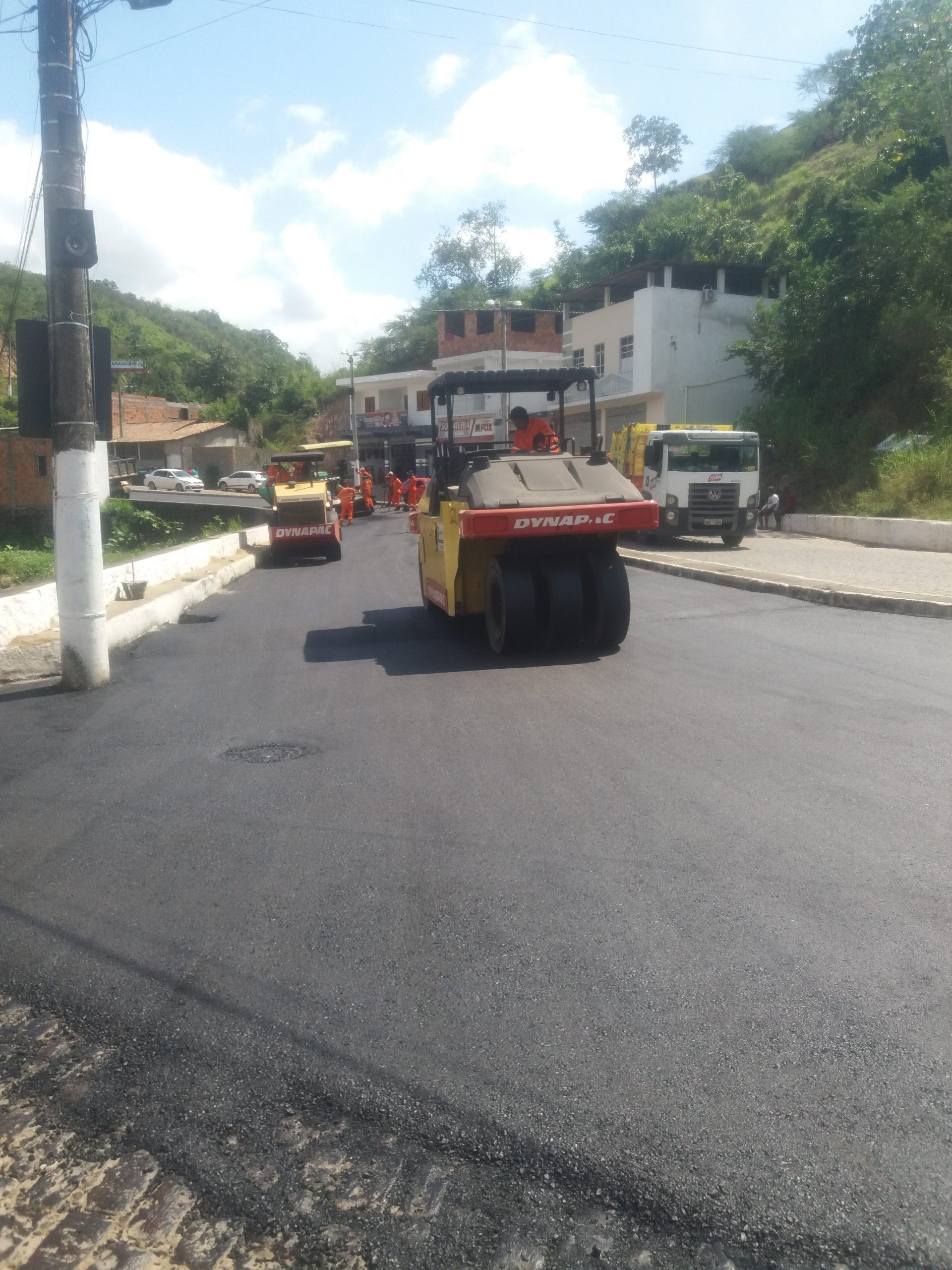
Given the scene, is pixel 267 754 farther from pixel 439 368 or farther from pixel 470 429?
pixel 439 368

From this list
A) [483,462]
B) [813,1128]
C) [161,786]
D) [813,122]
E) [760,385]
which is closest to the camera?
[813,1128]

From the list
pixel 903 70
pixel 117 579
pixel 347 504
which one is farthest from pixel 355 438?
pixel 117 579

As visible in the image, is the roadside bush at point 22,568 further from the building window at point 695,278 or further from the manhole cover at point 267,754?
the building window at point 695,278

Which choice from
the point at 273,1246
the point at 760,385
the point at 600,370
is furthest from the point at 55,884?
the point at 600,370

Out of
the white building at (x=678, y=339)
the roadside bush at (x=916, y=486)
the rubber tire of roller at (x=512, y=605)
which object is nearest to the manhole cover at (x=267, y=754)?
the rubber tire of roller at (x=512, y=605)

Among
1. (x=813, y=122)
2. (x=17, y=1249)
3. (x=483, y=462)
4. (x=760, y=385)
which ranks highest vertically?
(x=813, y=122)

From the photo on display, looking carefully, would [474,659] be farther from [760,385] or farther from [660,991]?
[760,385]

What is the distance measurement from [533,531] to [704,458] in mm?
14763

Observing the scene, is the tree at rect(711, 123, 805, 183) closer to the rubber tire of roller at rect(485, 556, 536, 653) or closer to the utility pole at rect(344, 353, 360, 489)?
the utility pole at rect(344, 353, 360, 489)

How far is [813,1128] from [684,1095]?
0.36m

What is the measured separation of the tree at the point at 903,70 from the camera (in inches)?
1144

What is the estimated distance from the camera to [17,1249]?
104 inches

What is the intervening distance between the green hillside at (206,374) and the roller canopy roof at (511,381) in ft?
148

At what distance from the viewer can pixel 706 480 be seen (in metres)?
22.9
